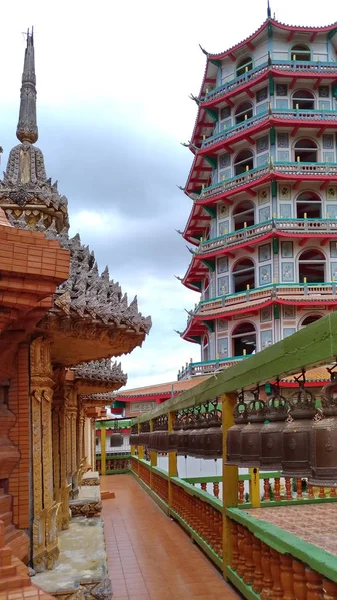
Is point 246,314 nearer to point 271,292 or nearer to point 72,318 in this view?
point 271,292

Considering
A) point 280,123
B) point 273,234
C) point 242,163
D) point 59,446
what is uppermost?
point 280,123

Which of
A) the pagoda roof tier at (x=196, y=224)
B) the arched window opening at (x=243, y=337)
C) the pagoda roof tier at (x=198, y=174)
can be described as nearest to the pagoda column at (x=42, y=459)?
the arched window opening at (x=243, y=337)

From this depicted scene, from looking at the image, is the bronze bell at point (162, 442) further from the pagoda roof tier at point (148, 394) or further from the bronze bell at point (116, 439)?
the bronze bell at point (116, 439)

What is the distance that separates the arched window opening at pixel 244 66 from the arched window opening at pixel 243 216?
6.86 m

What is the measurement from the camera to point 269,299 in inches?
979

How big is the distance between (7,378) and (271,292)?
21.1 metres

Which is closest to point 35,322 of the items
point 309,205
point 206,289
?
point 309,205

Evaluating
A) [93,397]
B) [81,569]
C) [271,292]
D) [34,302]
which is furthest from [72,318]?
[271,292]

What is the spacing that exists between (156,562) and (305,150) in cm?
2383

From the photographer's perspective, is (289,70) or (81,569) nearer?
(81,569)

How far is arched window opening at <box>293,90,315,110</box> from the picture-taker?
28.4 meters

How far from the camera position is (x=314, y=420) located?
124 inches

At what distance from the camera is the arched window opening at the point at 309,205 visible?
2726 centimetres

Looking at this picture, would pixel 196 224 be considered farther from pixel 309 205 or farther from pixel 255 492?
pixel 255 492
